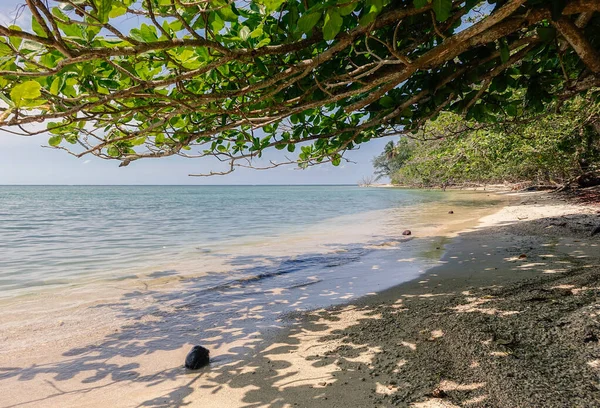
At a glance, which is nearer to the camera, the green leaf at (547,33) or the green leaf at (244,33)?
the green leaf at (244,33)

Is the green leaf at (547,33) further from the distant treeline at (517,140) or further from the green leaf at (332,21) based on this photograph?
the distant treeline at (517,140)

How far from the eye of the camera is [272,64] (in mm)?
2428

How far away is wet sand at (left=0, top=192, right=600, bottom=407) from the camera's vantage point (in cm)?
252

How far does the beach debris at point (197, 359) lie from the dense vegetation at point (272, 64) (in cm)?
193

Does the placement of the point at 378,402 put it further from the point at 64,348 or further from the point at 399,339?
the point at 64,348

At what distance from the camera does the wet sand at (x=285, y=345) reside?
252cm

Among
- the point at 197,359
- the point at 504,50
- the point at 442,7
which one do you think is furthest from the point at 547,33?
the point at 197,359

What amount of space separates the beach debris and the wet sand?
101 mm

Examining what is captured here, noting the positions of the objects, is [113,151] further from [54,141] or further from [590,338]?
[590,338]

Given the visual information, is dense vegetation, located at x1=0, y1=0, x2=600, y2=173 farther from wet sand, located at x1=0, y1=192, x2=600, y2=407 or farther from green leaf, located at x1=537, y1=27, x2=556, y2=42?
wet sand, located at x1=0, y1=192, x2=600, y2=407

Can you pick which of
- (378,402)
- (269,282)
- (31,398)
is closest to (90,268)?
(269,282)

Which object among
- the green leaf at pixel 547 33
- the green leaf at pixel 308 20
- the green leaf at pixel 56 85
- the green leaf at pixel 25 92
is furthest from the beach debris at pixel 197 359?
the green leaf at pixel 547 33

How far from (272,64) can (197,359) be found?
282 cm

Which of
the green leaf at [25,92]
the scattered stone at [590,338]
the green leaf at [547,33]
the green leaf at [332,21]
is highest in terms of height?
the green leaf at [547,33]
